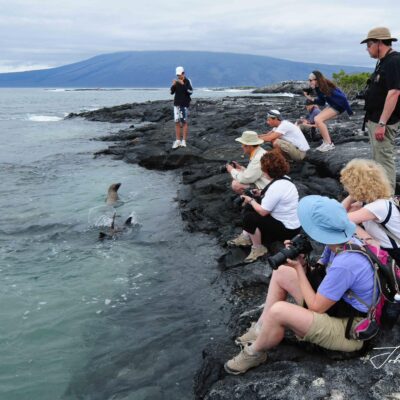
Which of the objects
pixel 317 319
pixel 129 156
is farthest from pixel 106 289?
pixel 129 156

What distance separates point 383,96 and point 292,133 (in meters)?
3.68

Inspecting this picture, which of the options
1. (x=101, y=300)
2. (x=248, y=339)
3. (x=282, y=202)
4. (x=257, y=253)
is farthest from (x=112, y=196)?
(x=248, y=339)

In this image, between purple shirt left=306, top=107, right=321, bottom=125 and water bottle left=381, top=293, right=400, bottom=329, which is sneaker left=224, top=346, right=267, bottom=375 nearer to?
water bottle left=381, top=293, right=400, bottom=329

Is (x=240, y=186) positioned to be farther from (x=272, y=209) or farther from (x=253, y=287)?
(x=253, y=287)

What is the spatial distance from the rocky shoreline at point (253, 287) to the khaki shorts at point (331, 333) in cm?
13

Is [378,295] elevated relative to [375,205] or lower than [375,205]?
lower

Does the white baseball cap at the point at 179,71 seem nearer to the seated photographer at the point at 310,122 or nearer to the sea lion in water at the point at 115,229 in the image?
the seated photographer at the point at 310,122

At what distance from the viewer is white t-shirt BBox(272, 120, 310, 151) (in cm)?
1025

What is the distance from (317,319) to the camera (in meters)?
3.85

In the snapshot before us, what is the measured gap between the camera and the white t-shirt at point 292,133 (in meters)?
10.2

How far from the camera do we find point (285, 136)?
34.5 feet

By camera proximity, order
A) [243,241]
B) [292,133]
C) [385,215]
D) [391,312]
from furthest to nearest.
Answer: [292,133] < [243,241] < [385,215] < [391,312]

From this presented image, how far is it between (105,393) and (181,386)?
793 millimetres

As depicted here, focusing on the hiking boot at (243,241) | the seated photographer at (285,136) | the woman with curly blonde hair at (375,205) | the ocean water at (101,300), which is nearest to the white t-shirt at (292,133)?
the seated photographer at (285,136)
